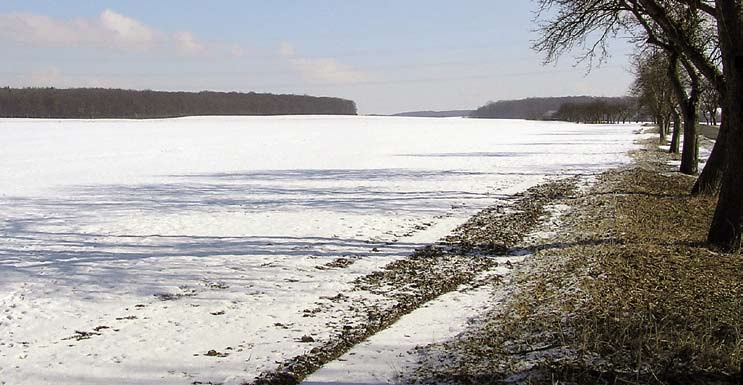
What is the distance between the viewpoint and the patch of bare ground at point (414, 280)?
6.25 meters

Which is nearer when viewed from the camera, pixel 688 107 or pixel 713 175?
pixel 713 175

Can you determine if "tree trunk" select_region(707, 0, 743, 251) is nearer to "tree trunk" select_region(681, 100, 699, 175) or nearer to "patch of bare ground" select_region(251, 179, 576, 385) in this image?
"patch of bare ground" select_region(251, 179, 576, 385)

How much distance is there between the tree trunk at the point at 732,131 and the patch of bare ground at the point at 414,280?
351cm

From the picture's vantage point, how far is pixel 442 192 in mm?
20281

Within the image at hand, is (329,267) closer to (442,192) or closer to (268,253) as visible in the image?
(268,253)

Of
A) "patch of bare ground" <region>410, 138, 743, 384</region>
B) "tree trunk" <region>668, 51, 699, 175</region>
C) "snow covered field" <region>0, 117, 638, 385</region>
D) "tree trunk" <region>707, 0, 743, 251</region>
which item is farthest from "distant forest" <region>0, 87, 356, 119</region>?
"tree trunk" <region>707, 0, 743, 251</region>

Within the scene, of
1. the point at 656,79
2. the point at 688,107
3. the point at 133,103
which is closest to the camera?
the point at 688,107

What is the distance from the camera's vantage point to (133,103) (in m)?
144

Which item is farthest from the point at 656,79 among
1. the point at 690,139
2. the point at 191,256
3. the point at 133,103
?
the point at 133,103

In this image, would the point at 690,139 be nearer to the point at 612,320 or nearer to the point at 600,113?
the point at 612,320

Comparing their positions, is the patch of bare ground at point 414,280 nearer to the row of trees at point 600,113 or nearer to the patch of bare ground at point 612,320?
the patch of bare ground at point 612,320

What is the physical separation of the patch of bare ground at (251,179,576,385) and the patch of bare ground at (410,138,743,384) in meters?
0.89

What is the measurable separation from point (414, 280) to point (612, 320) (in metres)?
3.33

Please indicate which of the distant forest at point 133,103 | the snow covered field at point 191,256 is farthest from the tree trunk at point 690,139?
the distant forest at point 133,103
